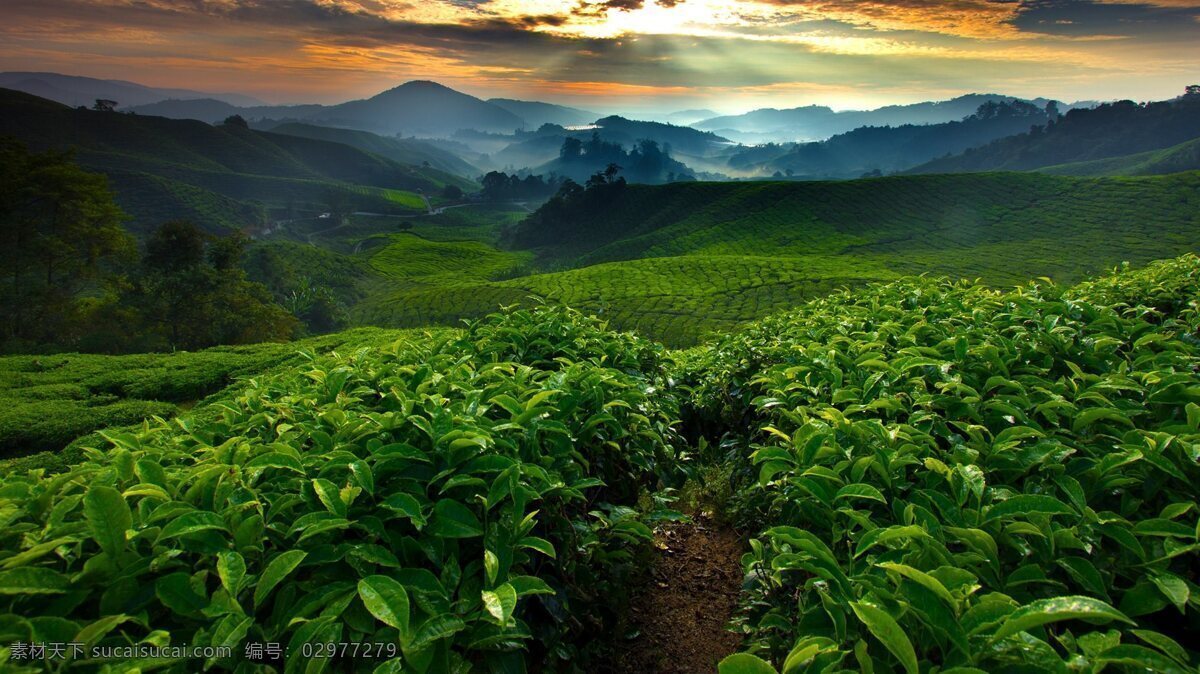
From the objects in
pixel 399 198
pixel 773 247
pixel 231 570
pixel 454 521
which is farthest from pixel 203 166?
pixel 454 521

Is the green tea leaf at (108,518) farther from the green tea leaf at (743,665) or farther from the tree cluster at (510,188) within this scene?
the tree cluster at (510,188)

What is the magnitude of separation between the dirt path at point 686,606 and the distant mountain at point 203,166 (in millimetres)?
109986

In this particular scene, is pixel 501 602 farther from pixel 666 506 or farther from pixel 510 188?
pixel 510 188

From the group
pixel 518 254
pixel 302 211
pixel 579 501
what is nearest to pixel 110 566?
pixel 579 501

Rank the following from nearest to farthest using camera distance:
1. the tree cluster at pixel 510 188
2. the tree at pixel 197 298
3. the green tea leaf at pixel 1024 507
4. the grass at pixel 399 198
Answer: the green tea leaf at pixel 1024 507 → the tree at pixel 197 298 → the grass at pixel 399 198 → the tree cluster at pixel 510 188

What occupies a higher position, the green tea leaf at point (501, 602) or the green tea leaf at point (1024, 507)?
the green tea leaf at point (1024, 507)

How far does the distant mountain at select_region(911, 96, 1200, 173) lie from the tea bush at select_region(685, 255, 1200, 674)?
19017cm

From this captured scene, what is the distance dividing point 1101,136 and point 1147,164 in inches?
1521

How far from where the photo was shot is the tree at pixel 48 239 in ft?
112

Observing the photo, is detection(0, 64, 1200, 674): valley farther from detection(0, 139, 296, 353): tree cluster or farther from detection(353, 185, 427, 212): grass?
detection(353, 185, 427, 212): grass

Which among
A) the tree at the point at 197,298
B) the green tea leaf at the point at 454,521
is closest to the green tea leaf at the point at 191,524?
the green tea leaf at the point at 454,521

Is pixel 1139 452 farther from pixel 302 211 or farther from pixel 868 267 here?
pixel 302 211

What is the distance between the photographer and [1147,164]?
118 m

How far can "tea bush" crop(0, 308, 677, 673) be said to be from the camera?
5.56ft
